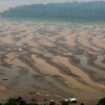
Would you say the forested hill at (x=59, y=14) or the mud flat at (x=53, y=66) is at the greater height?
the forested hill at (x=59, y=14)

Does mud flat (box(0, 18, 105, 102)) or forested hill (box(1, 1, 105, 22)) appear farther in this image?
forested hill (box(1, 1, 105, 22))

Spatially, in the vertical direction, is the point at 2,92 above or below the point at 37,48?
below

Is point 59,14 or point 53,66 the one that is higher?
point 59,14

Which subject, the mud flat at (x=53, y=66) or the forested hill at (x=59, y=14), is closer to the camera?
the mud flat at (x=53, y=66)

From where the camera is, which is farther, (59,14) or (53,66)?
(59,14)

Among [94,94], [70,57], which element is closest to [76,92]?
[94,94]

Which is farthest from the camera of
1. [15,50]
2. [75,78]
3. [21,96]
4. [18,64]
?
[15,50]

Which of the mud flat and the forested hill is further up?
the forested hill

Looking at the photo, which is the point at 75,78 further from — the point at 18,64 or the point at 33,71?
the point at 18,64
